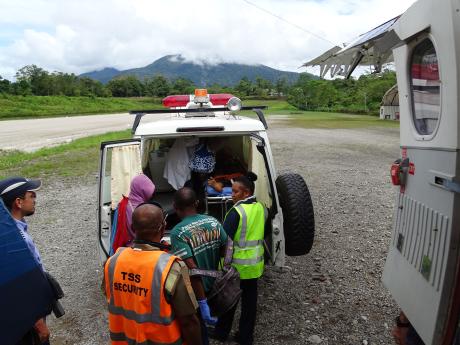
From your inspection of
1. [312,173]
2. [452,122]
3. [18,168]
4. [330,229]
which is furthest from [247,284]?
[18,168]

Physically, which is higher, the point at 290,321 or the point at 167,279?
the point at 167,279

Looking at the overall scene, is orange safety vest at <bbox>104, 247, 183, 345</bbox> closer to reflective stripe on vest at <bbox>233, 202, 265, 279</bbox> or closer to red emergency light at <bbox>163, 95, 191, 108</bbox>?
Answer: reflective stripe on vest at <bbox>233, 202, 265, 279</bbox>

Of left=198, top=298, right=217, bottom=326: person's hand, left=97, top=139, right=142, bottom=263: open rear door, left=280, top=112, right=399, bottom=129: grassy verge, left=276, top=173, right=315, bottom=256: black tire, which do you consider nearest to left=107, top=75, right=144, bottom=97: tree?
left=280, top=112, right=399, bottom=129: grassy verge

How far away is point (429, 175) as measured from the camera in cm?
229

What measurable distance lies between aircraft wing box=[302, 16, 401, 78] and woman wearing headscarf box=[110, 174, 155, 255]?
2395 millimetres

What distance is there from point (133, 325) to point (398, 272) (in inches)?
67.9

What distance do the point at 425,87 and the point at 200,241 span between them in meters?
1.83

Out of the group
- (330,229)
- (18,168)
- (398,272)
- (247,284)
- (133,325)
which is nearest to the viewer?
(133,325)

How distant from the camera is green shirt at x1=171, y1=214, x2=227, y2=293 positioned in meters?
2.91

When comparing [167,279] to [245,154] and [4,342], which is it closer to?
[4,342]

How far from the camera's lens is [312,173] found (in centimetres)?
1179

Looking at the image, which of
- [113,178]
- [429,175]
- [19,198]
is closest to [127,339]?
[19,198]

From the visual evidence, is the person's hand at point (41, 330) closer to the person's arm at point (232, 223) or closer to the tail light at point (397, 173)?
the person's arm at point (232, 223)

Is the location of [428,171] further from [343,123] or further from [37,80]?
[37,80]
